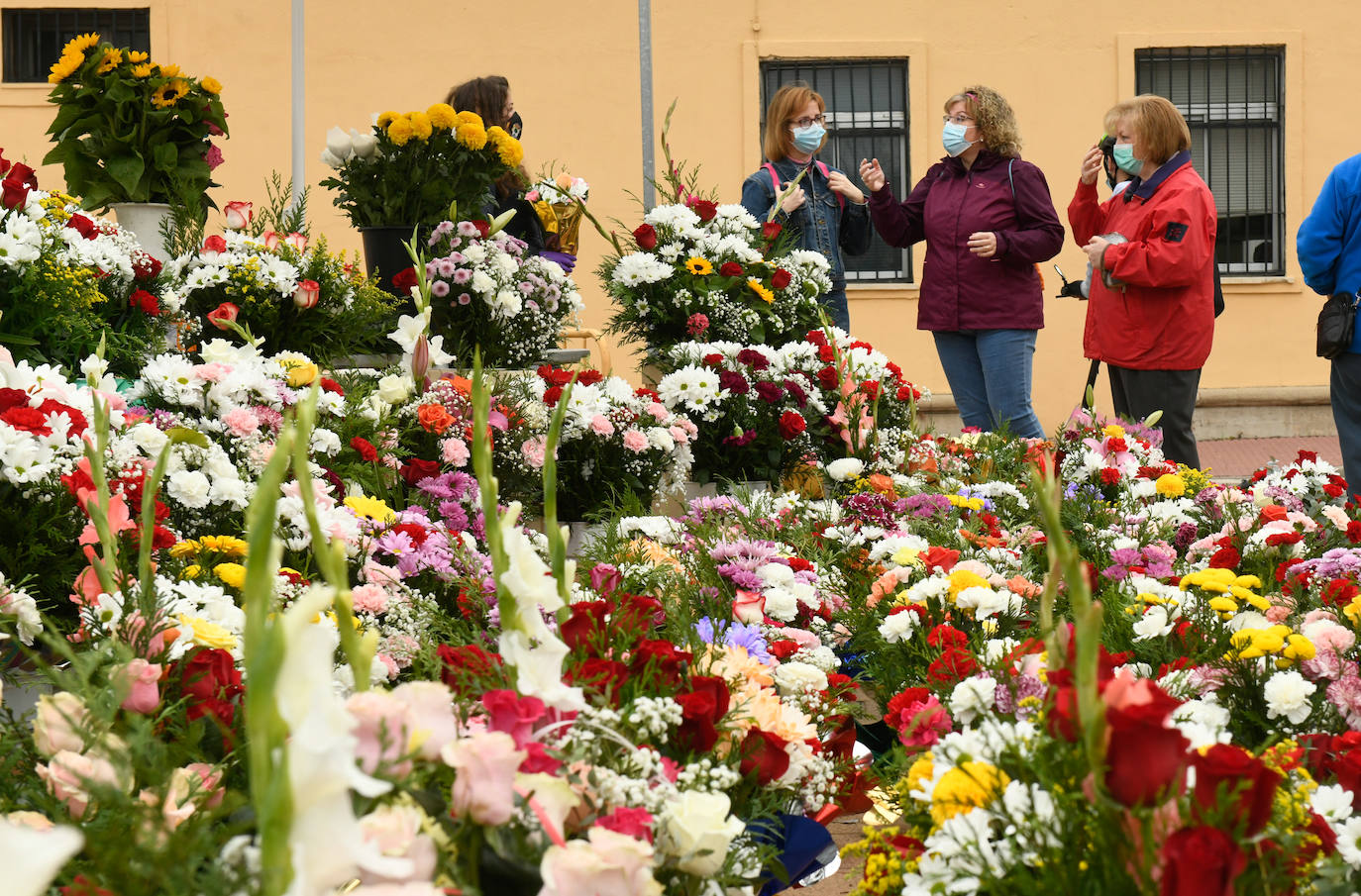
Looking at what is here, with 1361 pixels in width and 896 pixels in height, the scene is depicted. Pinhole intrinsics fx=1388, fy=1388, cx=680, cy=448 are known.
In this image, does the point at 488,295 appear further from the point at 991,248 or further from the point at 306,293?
the point at 991,248

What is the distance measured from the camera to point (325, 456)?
281 centimetres

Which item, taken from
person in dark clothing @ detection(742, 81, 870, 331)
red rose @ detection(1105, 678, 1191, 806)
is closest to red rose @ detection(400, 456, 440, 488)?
red rose @ detection(1105, 678, 1191, 806)

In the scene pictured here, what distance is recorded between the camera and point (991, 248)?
16.4ft

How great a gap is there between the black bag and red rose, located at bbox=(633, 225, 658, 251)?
213 centimetres

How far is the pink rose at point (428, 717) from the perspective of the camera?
3.10ft

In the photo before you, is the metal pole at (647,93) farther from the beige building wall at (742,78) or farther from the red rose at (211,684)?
the red rose at (211,684)

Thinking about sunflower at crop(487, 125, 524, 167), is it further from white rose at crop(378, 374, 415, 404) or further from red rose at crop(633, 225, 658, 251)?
white rose at crop(378, 374, 415, 404)

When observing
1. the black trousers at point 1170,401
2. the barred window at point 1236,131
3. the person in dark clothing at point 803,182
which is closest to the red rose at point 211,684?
the person in dark clothing at point 803,182

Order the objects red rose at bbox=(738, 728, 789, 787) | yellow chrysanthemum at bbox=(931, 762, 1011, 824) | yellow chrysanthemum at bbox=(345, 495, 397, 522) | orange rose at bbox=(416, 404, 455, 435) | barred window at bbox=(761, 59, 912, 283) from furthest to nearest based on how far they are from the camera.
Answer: barred window at bbox=(761, 59, 912, 283) → orange rose at bbox=(416, 404, 455, 435) → yellow chrysanthemum at bbox=(345, 495, 397, 522) → red rose at bbox=(738, 728, 789, 787) → yellow chrysanthemum at bbox=(931, 762, 1011, 824)

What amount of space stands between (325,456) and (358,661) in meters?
1.96

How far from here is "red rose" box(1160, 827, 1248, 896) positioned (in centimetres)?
85

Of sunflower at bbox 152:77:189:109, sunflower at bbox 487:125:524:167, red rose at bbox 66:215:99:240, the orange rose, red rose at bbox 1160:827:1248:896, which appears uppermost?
sunflower at bbox 152:77:189:109

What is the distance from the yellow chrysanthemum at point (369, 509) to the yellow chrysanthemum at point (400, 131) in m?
1.74

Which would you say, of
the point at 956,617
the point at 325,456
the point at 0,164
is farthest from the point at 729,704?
the point at 0,164
